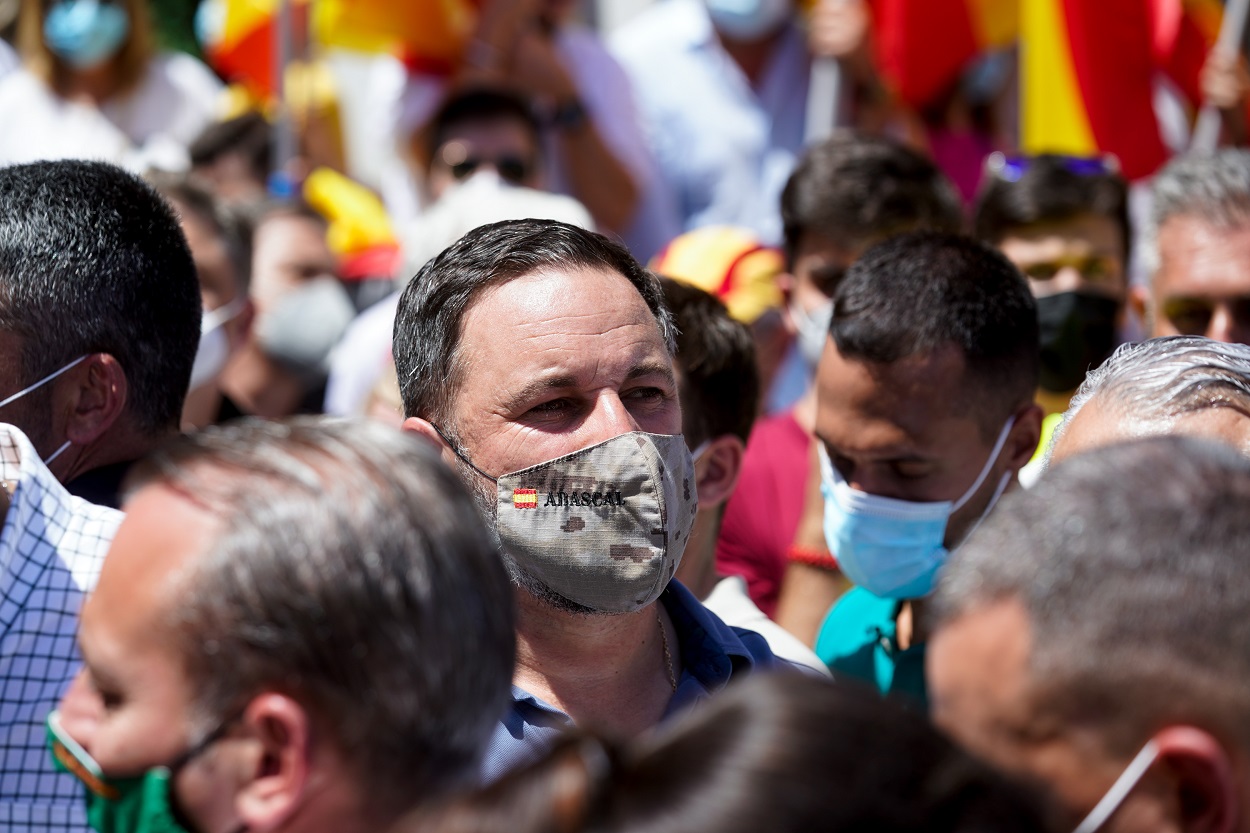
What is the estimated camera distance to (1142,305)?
195 inches

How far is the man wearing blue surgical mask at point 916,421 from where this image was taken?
3420mm

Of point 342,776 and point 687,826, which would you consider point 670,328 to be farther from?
point 687,826

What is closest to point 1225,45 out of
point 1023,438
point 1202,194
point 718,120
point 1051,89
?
point 1051,89

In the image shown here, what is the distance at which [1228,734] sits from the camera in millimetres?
1505

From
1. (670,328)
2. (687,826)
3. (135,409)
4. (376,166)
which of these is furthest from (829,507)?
(376,166)

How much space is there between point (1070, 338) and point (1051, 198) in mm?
587

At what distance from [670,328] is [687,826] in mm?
1680

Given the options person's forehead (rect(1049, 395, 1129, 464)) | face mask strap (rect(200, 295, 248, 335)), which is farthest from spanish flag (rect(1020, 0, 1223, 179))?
person's forehead (rect(1049, 395, 1129, 464))

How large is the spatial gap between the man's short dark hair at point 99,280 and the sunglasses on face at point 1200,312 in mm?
2745

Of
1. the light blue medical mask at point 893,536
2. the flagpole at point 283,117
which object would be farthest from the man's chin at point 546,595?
the flagpole at point 283,117

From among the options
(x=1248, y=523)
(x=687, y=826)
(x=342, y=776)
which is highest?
(x=1248, y=523)

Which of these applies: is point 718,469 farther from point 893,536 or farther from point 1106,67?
point 1106,67

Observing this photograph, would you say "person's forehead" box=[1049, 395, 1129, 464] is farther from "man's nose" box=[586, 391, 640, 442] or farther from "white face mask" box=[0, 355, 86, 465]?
"white face mask" box=[0, 355, 86, 465]

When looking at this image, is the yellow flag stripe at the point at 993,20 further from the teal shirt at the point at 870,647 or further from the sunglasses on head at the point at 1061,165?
the teal shirt at the point at 870,647
